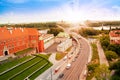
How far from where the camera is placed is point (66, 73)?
56.2 ft

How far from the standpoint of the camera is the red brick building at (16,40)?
66.7 ft

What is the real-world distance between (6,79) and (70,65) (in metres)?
7.85

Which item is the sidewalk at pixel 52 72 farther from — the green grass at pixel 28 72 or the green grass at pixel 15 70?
the green grass at pixel 15 70

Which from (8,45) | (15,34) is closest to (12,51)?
(8,45)

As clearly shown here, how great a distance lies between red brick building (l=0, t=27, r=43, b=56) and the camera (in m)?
20.3

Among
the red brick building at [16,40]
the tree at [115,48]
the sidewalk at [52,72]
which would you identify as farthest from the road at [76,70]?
the red brick building at [16,40]

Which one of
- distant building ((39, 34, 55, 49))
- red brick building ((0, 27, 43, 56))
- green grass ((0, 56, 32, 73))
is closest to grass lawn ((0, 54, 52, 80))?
green grass ((0, 56, 32, 73))

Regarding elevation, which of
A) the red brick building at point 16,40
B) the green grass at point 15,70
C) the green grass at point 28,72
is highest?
the red brick building at point 16,40

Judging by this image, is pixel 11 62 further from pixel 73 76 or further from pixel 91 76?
pixel 91 76

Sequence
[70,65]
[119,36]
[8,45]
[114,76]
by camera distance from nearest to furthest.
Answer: [114,76], [70,65], [8,45], [119,36]

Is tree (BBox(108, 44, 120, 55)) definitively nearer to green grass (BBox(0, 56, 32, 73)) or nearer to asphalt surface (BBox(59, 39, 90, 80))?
asphalt surface (BBox(59, 39, 90, 80))

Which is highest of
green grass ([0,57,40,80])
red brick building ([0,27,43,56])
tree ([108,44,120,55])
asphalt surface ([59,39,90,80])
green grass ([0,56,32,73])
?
red brick building ([0,27,43,56])

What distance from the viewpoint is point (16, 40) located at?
22.6 meters

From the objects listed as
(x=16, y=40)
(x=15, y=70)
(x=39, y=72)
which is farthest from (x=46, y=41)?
(x=15, y=70)
